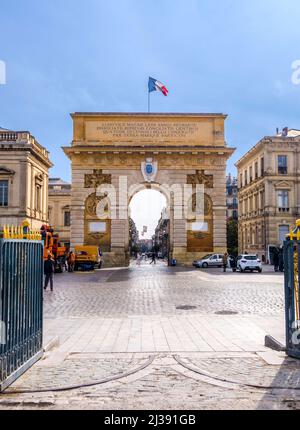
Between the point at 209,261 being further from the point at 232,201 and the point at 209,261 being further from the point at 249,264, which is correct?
the point at 232,201

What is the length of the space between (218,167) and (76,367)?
1248 inches

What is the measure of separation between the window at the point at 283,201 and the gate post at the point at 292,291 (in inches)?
1608

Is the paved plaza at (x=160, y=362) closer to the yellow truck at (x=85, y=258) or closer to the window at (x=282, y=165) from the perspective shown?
the yellow truck at (x=85, y=258)

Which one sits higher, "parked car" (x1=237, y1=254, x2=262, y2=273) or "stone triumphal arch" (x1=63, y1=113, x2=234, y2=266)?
"stone triumphal arch" (x1=63, y1=113, x2=234, y2=266)

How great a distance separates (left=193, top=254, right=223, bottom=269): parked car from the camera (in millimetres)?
34219

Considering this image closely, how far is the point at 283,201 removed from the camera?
150 feet

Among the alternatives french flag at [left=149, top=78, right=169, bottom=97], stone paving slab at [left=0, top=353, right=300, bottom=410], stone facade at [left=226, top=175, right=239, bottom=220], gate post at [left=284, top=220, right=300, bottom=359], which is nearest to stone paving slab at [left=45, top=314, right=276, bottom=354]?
stone paving slab at [left=0, top=353, right=300, bottom=410]

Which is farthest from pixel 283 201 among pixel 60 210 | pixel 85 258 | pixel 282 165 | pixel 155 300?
pixel 155 300

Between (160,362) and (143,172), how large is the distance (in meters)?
30.4

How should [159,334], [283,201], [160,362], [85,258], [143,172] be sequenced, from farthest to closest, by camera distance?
1. [283,201]
2. [143,172]
3. [85,258]
4. [159,334]
5. [160,362]

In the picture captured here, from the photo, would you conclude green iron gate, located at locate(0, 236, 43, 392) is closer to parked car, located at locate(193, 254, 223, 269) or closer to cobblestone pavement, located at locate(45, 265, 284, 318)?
cobblestone pavement, located at locate(45, 265, 284, 318)

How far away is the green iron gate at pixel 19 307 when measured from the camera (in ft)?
16.1

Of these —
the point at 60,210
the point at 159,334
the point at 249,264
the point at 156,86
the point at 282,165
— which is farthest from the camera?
the point at 60,210

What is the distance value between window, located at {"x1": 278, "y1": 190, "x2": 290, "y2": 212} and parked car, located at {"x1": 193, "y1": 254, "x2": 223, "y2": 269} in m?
14.1
